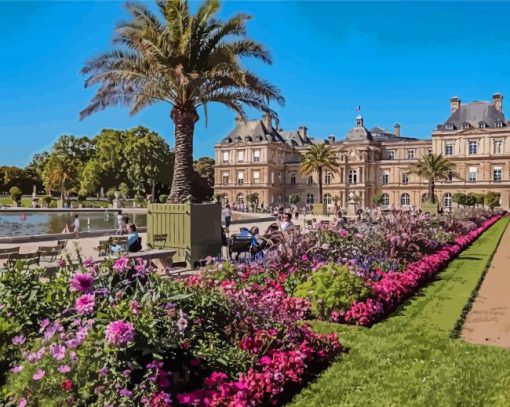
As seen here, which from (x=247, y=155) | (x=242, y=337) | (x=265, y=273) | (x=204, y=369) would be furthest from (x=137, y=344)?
(x=247, y=155)

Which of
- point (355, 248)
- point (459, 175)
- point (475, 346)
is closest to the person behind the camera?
point (475, 346)

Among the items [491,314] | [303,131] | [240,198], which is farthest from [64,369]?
[303,131]

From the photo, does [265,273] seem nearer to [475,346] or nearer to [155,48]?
[475,346]

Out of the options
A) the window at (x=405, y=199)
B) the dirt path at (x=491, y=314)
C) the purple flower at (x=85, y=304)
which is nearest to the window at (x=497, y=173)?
the window at (x=405, y=199)

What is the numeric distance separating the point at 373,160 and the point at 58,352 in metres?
77.3

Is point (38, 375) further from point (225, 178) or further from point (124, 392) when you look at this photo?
point (225, 178)

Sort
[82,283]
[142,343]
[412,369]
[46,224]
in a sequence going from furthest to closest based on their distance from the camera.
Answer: [46,224], [412,369], [82,283], [142,343]

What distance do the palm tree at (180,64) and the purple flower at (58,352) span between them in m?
10.4

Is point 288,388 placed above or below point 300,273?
below

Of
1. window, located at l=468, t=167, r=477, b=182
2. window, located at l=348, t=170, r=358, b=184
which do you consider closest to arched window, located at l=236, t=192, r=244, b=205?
window, located at l=348, t=170, r=358, b=184

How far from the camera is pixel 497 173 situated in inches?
2692

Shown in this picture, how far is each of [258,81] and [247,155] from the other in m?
65.7

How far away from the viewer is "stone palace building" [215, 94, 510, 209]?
6850 centimetres

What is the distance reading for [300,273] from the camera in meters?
8.66
